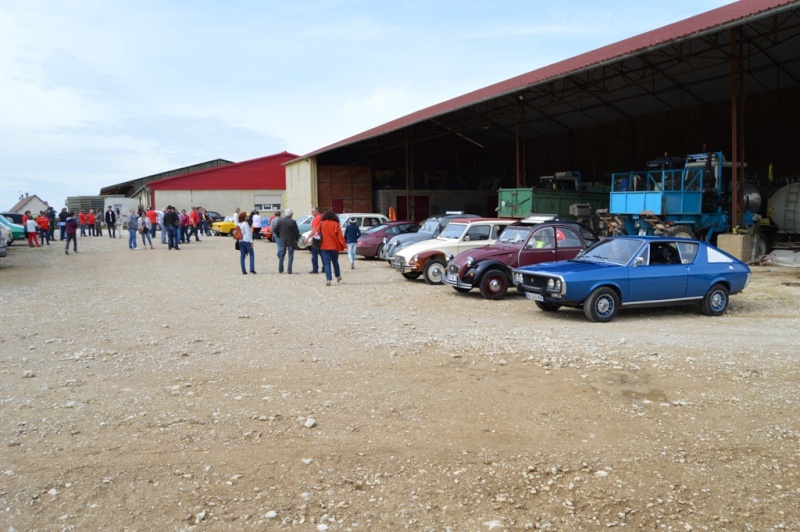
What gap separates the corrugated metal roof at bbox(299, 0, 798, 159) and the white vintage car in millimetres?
6792

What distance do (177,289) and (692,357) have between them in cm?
1007

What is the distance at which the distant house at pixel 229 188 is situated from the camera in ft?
161

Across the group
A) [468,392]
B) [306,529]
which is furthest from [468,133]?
[306,529]

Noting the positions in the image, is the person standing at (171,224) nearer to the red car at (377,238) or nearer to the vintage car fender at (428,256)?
the red car at (377,238)

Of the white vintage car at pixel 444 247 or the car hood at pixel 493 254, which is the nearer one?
the car hood at pixel 493 254

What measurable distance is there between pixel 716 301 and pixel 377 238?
39.8ft

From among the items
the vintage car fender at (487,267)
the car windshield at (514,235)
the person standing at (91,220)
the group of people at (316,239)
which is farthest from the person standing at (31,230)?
the vintage car fender at (487,267)

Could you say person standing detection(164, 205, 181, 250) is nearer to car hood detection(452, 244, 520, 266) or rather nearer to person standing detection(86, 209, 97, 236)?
person standing detection(86, 209, 97, 236)

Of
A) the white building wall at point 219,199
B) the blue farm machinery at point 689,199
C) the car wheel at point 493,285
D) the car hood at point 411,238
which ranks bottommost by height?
the car wheel at point 493,285

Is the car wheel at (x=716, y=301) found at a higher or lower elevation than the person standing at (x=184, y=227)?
lower

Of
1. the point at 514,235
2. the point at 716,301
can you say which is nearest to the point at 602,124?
the point at 514,235

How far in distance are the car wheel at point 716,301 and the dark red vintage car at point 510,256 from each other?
2624mm

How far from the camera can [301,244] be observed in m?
23.8

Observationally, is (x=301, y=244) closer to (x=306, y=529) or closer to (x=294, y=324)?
(x=294, y=324)
